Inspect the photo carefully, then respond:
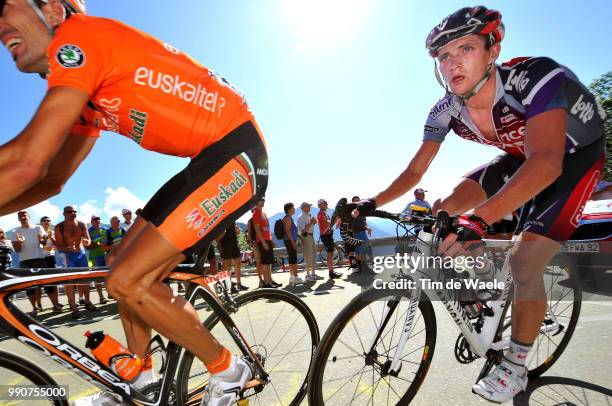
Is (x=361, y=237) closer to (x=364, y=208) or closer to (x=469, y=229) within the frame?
(x=364, y=208)

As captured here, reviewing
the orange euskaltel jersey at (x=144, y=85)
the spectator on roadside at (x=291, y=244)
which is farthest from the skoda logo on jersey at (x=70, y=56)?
the spectator on roadside at (x=291, y=244)

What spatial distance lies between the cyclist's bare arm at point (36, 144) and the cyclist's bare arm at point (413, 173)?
1.97m

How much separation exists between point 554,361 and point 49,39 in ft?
12.7

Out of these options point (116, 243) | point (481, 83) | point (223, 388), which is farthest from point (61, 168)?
point (116, 243)

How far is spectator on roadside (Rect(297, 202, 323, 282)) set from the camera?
9453 millimetres

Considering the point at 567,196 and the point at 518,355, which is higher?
the point at 567,196

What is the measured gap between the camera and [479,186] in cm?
292

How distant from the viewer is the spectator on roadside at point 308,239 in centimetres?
945

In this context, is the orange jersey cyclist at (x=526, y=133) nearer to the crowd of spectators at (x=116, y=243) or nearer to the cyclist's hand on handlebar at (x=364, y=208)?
the cyclist's hand on handlebar at (x=364, y=208)

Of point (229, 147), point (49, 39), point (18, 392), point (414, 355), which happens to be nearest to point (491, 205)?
point (414, 355)

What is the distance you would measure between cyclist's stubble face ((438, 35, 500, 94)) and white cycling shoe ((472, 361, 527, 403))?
179 centimetres

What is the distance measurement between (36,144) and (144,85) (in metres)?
0.51

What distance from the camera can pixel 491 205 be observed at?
73.0 inches

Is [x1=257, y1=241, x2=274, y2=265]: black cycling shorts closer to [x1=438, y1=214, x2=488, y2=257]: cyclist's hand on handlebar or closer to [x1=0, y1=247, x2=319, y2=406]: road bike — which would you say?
[x1=0, y1=247, x2=319, y2=406]: road bike
